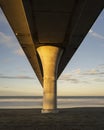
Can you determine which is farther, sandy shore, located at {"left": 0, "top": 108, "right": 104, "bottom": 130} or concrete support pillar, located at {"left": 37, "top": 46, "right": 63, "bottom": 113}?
concrete support pillar, located at {"left": 37, "top": 46, "right": 63, "bottom": 113}

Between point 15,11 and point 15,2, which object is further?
point 15,11

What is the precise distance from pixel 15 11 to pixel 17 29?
410 cm

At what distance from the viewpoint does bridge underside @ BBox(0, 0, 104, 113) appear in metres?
13.2

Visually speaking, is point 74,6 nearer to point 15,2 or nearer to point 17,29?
point 15,2

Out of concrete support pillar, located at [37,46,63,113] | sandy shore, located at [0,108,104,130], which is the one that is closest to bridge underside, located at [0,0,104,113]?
concrete support pillar, located at [37,46,63,113]

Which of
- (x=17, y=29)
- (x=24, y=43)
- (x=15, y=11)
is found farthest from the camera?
(x=24, y=43)

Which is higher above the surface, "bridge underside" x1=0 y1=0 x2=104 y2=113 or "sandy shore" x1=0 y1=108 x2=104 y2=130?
"bridge underside" x1=0 y1=0 x2=104 y2=113

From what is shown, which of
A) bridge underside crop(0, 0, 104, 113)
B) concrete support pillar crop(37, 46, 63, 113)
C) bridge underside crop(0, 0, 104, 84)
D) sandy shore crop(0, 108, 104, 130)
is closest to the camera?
bridge underside crop(0, 0, 104, 84)

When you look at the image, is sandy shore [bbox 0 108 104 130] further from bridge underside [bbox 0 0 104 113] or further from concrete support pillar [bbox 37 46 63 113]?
bridge underside [bbox 0 0 104 113]

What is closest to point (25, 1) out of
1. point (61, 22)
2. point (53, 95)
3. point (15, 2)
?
point (15, 2)

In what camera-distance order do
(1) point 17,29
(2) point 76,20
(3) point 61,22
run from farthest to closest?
1. (1) point 17,29
2. (3) point 61,22
3. (2) point 76,20

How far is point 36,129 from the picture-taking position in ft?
44.6

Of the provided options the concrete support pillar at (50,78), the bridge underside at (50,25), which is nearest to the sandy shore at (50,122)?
the concrete support pillar at (50,78)

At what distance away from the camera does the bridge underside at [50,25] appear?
1325 cm
